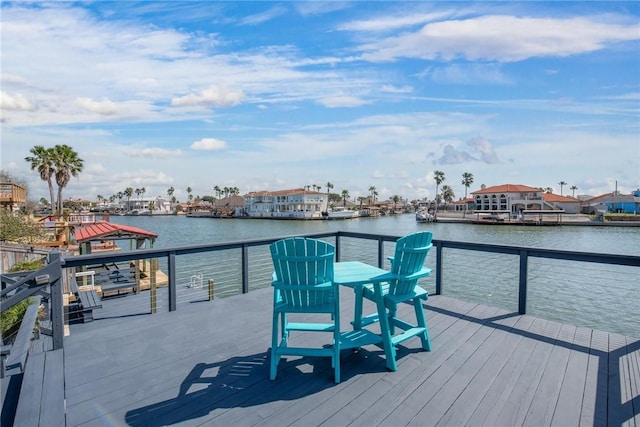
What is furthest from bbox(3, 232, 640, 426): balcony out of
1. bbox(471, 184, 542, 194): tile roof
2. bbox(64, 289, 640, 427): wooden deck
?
bbox(471, 184, 542, 194): tile roof

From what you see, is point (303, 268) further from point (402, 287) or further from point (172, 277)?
point (172, 277)

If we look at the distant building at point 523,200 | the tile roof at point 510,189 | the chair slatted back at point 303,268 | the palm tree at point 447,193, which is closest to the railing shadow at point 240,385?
the chair slatted back at point 303,268

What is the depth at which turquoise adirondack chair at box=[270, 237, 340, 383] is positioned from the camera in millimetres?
2391

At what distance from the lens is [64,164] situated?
26.3 metres

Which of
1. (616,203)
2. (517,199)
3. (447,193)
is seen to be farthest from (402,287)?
(447,193)

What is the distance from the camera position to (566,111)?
14.7 meters

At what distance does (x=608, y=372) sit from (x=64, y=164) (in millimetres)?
31907

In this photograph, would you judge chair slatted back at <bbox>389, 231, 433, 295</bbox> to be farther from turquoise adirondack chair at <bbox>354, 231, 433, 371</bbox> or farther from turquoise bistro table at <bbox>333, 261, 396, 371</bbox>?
turquoise bistro table at <bbox>333, 261, 396, 371</bbox>

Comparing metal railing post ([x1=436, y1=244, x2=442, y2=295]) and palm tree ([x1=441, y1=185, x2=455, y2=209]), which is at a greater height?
palm tree ([x1=441, y1=185, x2=455, y2=209])

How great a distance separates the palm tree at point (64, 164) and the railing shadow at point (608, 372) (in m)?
30.6

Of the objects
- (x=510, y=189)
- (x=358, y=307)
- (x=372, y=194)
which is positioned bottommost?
(x=358, y=307)

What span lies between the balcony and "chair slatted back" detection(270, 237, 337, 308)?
571 millimetres

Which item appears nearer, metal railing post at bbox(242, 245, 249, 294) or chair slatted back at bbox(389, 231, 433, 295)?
chair slatted back at bbox(389, 231, 433, 295)

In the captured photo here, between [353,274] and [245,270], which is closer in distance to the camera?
[353,274]
